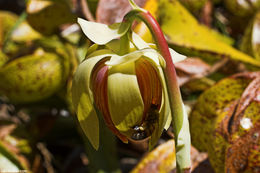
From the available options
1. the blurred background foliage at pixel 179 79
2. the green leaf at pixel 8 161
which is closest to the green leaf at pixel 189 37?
the blurred background foliage at pixel 179 79

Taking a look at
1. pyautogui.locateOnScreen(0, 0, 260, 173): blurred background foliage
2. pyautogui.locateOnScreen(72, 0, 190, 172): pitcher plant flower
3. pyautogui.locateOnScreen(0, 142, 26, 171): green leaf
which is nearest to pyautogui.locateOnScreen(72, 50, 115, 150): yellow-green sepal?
pyautogui.locateOnScreen(72, 0, 190, 172): pitcher plant flower

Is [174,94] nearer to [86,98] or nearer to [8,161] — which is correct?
[86,98]

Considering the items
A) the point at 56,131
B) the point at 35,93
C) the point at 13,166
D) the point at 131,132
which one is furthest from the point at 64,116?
the point at 131,132

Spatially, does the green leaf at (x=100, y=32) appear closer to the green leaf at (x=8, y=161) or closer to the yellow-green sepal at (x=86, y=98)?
→ the yellow-green sepal at (x=86, y=98)

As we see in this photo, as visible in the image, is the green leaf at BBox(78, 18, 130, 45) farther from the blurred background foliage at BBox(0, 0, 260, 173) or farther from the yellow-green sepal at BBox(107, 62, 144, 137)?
the blurred background foliage at BBox(0, 0, 260, 173)

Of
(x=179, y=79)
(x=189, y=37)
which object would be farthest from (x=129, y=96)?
(x=189, y=37)
